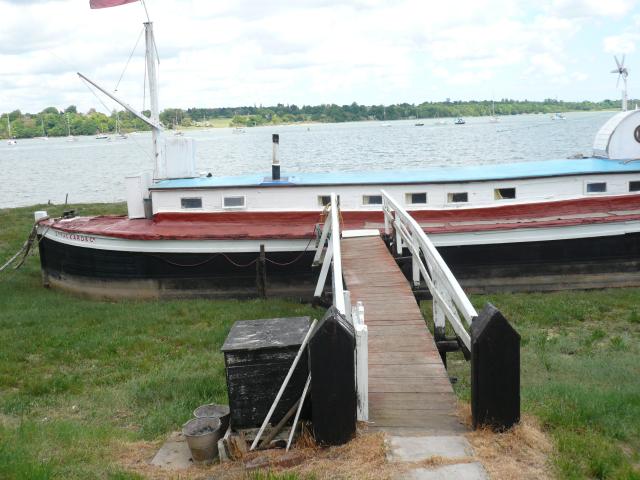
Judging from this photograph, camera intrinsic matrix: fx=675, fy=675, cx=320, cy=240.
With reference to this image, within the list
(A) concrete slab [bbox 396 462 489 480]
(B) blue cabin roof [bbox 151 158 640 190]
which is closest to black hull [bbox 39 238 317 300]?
(B) blue cabin roof [bbox 151 158 640 190]

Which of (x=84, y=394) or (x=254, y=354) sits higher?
(x=254, y=354)

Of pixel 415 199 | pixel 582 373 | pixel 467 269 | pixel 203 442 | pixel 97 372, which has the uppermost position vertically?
pixel 415 199

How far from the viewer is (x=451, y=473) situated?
5.26m

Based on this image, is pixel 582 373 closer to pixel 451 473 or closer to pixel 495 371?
pixel 495 371

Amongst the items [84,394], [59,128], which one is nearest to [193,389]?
[84,394]

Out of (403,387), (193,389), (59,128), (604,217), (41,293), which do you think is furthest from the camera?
(59,128)

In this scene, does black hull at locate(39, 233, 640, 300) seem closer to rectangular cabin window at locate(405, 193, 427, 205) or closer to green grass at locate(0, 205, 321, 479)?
green grass at locate(0, 205, 321, 479)

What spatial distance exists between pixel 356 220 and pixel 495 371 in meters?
12.1

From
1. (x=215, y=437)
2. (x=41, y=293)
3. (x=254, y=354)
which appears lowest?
(x=41, y=293)

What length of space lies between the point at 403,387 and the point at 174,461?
2465mm

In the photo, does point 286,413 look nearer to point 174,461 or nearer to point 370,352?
point 174,461

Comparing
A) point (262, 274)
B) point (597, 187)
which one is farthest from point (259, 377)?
point (597, 187)

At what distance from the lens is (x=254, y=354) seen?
628 cm

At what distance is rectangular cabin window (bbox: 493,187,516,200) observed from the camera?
59.7 feet
